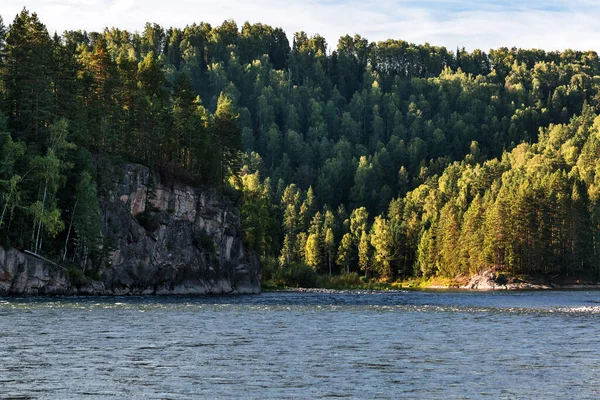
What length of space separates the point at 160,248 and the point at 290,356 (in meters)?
70.4

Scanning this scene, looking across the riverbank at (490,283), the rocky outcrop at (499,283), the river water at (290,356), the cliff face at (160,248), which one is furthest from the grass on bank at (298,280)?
the river water at (290,356)

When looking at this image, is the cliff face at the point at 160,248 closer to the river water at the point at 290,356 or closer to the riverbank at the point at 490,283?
the river water at the point at 290,356

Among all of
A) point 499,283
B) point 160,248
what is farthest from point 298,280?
point 160,248

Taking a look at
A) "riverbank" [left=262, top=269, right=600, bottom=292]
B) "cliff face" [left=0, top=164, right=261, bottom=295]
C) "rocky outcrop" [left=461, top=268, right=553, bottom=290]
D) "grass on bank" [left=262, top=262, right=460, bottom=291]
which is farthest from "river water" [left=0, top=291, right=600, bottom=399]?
"rocky outcrop" [left=461, top=268, right=553, bottom=290]

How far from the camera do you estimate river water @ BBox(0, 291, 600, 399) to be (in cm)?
3011

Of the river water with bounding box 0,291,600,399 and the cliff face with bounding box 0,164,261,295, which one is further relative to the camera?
the cliff face with bounding box 0,164,261,295

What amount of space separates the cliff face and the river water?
78.4ft

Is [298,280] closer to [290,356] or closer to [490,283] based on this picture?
[490,283]

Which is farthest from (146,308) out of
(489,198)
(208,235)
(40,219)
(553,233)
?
(489,198)

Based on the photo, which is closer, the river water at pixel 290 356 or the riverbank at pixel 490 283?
the river water at pixel 290 356

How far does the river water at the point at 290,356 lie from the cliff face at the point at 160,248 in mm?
23894

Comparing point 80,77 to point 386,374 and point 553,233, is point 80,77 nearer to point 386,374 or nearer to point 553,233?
point 386,374

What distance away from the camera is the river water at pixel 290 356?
98.8 feet

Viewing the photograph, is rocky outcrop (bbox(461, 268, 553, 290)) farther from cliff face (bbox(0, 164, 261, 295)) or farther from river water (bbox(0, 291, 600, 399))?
river water (bbox(0, 291, 600, 399))
